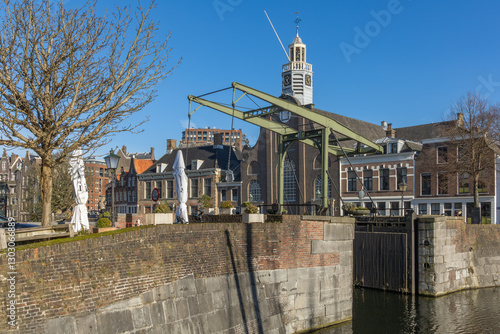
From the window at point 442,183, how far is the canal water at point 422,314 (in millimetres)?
12220

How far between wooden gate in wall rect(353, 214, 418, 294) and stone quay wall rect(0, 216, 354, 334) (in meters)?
7.29

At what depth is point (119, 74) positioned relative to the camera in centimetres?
1342

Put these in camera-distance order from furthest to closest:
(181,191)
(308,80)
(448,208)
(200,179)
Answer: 1. (308,80)
2. (200,179)
3. (448,208)
4. (181,191)

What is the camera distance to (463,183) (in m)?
36.3

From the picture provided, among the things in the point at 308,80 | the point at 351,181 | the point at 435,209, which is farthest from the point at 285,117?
the point at 435,209

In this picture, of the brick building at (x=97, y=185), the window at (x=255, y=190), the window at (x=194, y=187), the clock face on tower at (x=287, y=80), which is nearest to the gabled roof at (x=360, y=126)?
the window at (x=255, y=190)

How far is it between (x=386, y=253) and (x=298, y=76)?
3688 centimetres

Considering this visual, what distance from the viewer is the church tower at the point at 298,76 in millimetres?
57656

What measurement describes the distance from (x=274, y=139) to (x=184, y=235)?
35384mm

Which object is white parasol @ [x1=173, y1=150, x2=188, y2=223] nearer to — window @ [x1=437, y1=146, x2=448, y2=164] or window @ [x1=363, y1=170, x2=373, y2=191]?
window @ [x1=437, y1=146, x2=448, y2=164]

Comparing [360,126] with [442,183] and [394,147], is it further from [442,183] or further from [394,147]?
[442,183]

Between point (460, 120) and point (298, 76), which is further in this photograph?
point (298, 76)

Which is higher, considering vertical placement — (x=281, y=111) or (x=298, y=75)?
(x=298, y=75)

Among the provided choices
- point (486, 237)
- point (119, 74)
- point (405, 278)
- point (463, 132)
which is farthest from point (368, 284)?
point (119, 74)
